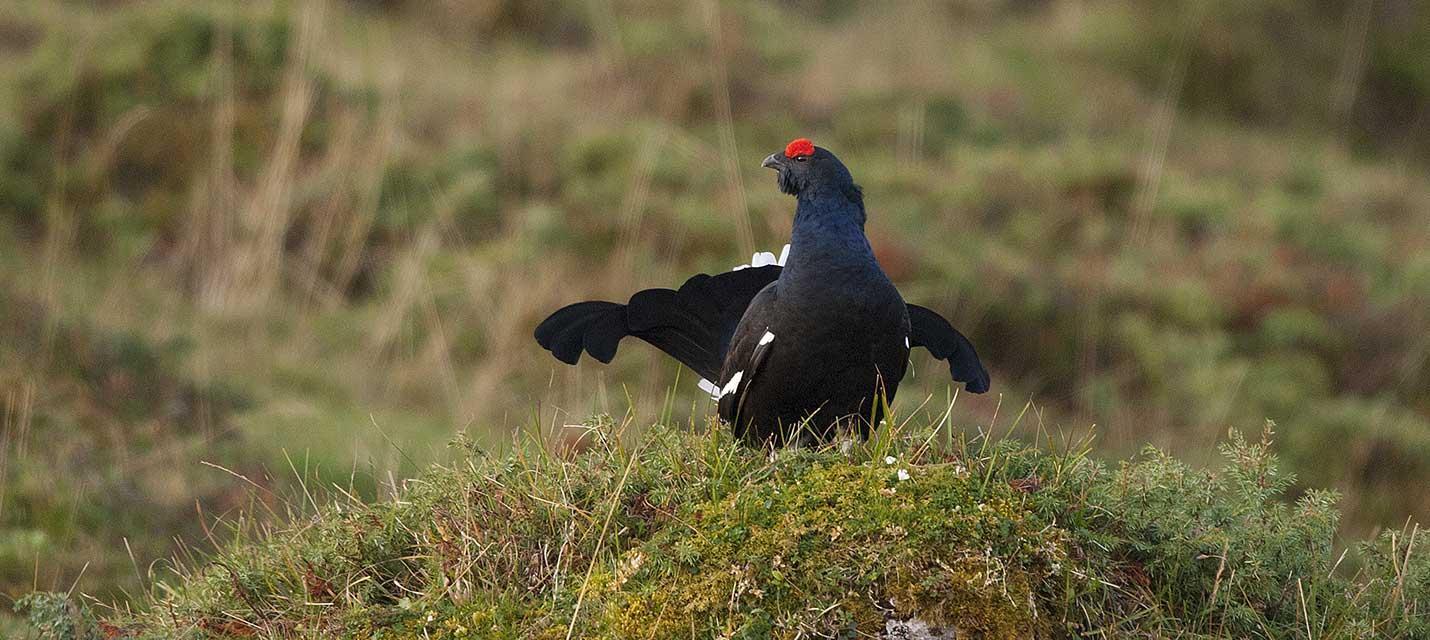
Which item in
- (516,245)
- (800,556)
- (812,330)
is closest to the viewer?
(800,556)

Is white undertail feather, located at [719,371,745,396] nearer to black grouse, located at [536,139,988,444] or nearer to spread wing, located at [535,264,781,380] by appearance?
black grouse, located at [536,139,988,444]

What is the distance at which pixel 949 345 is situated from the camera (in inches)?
220

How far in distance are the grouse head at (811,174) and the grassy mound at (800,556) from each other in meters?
1.09

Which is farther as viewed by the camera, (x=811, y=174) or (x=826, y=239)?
(x=811, y=174)

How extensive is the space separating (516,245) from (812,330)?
5.83 metres

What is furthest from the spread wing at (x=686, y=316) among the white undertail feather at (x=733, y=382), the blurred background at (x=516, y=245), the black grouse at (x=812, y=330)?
the blurred background at (x=516, y=245)

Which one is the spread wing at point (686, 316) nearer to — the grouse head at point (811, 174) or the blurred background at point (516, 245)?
the grouse head at point (811, 174)

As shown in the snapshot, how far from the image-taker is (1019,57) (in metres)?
17.6

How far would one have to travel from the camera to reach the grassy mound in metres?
3.89

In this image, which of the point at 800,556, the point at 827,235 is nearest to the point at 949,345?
the point at 827,235

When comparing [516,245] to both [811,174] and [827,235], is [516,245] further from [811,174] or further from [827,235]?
[827,235]

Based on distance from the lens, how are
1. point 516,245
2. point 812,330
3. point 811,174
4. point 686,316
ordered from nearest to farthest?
point 812,330, point 811,174, point 686,316, point 516,245

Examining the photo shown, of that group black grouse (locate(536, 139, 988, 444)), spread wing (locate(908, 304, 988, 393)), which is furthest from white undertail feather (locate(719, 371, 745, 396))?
spread wing (locate(908, 304, 988, 393))

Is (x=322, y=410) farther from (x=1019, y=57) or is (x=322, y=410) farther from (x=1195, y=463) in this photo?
(x=1019, y=57)
